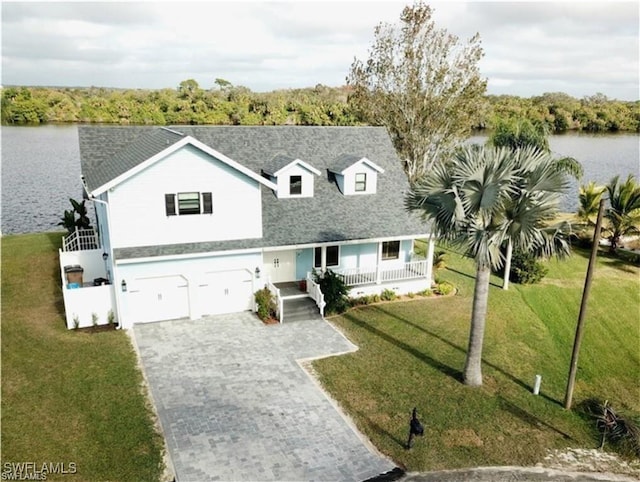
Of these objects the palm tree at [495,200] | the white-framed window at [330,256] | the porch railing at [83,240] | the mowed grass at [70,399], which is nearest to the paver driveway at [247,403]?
the mowed grass at [70,399]

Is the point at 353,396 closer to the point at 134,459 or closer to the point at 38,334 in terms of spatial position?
the point at 134,459

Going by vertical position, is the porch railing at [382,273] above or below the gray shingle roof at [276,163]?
below

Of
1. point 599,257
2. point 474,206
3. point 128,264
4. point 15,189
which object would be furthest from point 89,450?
point 15,189

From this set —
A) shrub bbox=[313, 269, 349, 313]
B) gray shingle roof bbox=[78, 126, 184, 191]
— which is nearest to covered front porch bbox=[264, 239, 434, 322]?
shrub bbox=[313, 269, 349, 313]

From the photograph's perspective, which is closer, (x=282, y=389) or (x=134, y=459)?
(x=134, y=459)

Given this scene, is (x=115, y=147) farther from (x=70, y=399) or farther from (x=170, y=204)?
(x=70, y=399)

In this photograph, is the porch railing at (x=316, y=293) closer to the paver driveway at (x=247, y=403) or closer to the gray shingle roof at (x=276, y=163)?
the paver driveway at (x=247, y=403)
